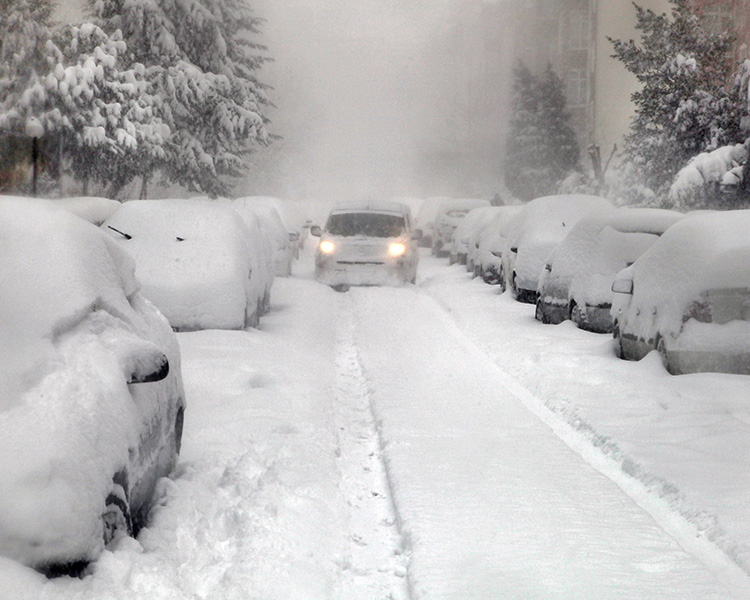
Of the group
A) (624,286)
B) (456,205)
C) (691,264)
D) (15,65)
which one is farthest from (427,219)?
(691,264)

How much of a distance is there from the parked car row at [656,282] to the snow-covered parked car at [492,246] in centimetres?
374

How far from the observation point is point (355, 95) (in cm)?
14988

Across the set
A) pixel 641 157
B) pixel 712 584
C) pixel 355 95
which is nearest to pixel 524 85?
pixel 641 157

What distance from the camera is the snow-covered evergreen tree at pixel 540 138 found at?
2285 inches

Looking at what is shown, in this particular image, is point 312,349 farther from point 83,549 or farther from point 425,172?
point 425,172

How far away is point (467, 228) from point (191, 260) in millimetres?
16267

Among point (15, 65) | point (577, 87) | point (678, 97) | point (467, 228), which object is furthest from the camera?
point (577, 87)

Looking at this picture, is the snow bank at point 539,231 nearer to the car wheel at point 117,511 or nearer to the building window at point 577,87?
the car wheel at point 117,511

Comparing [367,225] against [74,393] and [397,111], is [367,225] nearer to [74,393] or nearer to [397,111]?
[74,393]

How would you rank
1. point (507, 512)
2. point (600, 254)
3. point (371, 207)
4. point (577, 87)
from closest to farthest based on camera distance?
1. point (507, 512)
2. point (600, 254)
3. point (371, 207)
4. point (577, 87)

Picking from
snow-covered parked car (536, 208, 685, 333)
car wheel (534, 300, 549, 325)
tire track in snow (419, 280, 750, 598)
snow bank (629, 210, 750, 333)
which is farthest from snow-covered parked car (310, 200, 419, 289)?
tire track in snow (419, 280, 750, 598)

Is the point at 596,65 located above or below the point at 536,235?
above

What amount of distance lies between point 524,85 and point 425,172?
1951 inches

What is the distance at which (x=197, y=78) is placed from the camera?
32188 millimetres
